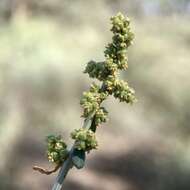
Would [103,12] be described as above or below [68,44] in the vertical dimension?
above

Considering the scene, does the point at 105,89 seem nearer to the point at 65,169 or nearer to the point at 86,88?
the point at 65,169

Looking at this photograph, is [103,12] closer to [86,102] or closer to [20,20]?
[20,20]

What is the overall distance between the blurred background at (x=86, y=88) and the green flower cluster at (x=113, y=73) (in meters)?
10.2

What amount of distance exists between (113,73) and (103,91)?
2 centimetres

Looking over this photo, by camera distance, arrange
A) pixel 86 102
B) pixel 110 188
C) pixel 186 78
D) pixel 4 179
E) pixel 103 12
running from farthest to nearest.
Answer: pixel 103 12 < pixel 186 78 < pixel 110 188 < pixel 4 179 < pixel 86 102

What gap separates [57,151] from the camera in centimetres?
59

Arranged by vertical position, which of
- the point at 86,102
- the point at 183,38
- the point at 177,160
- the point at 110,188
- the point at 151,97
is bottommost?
the point at 86,102

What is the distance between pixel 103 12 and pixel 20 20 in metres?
1.78

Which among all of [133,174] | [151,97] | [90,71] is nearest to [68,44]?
[151,97]

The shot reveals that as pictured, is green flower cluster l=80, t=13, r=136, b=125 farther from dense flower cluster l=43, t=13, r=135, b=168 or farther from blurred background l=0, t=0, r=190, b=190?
blurred background l=0, t=0, r=190, b=190

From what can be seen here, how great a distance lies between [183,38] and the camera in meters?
12.8

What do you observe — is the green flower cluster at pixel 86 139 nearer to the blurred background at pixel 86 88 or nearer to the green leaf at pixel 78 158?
the green leaf at pixel 78 158

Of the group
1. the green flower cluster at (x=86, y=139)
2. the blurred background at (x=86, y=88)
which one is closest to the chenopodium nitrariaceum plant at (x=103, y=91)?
the green flower cluster at (x=86, y=139)

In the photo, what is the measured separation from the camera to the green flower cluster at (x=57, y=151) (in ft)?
1.90
